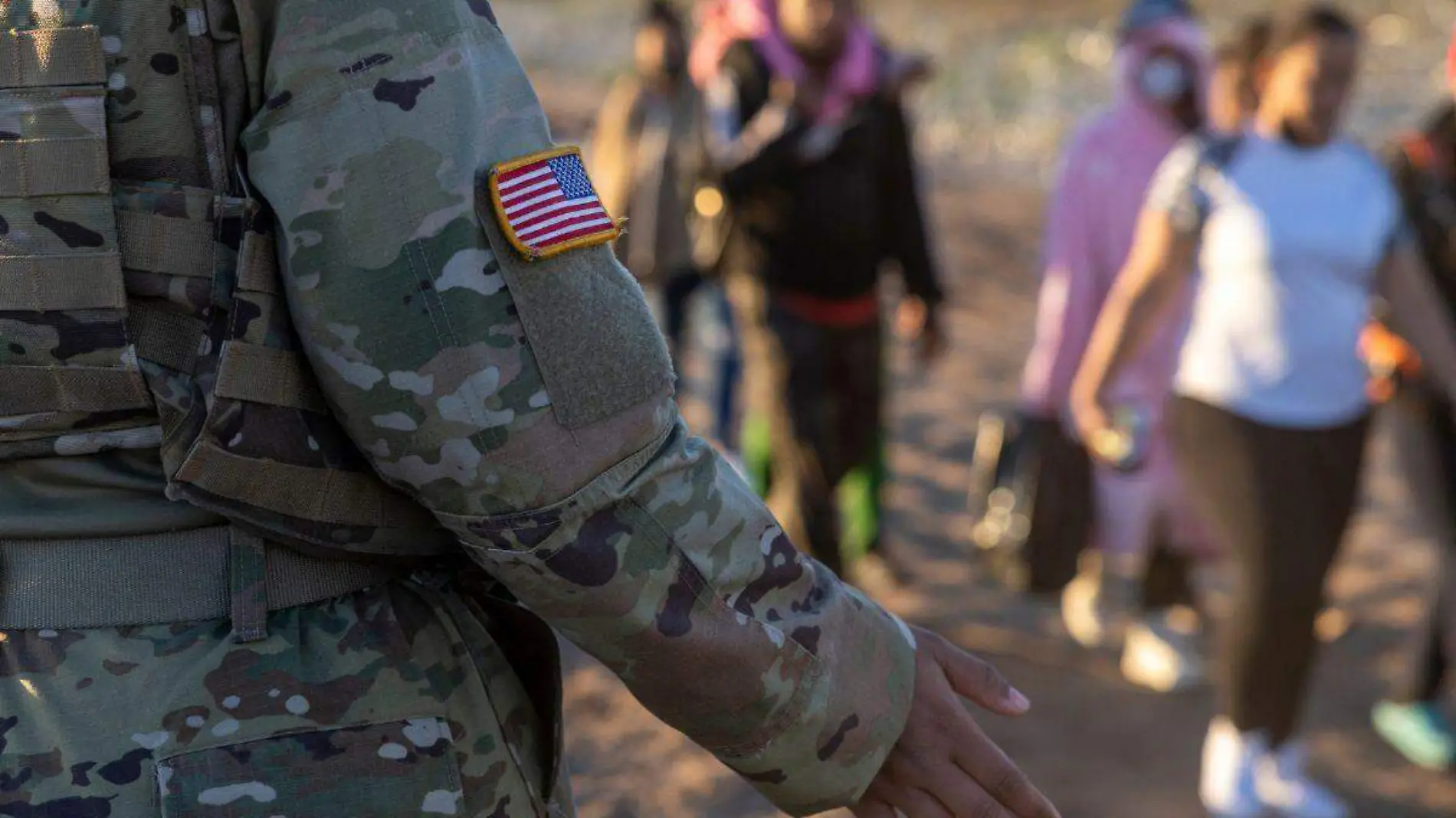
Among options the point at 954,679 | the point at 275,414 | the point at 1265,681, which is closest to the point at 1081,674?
the point at 1265,681

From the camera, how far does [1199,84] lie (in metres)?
4.64

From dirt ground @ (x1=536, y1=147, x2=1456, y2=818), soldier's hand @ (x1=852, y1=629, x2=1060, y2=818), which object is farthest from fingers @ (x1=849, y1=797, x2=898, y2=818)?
dirt ground @ (x1=536, y1=147, x2=1456, y2=818)

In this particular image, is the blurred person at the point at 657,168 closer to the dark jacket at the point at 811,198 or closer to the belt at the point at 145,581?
the dark jacket at the point at 811,198

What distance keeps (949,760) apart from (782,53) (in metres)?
3.43

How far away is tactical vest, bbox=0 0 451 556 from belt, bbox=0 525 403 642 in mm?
54

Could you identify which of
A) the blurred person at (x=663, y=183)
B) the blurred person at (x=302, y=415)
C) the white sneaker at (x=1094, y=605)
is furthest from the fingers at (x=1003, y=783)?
the blurred person at (x=663, y=183)

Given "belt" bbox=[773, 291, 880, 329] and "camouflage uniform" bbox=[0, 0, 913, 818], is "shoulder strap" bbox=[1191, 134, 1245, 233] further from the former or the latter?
"camouflage uniform" bbox=[0, 0, 913, 818]

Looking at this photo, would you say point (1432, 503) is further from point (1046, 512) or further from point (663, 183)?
point (663, 183)

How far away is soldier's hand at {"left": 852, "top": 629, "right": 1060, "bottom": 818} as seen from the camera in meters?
1.39

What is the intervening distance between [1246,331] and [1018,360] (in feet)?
13.1

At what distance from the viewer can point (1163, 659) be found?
4.37 m

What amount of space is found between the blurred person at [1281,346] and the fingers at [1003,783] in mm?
2216

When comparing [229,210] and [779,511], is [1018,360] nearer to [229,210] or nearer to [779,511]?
[779,511]

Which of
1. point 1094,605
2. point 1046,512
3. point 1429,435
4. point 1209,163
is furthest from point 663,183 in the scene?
point 1429,435
